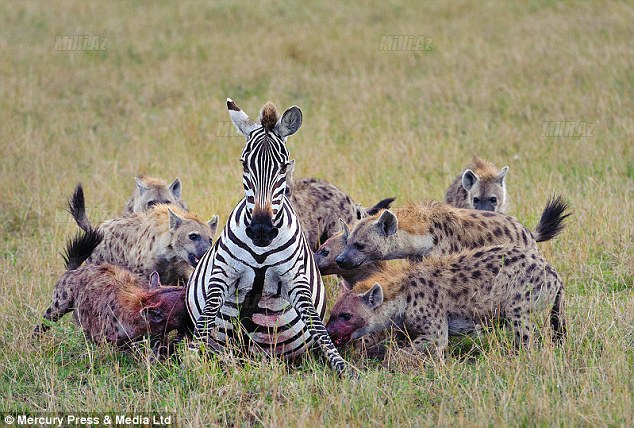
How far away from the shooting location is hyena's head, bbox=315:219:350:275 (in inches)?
288

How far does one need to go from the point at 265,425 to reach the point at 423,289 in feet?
5.69

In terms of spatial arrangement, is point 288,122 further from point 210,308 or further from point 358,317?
point 358,317

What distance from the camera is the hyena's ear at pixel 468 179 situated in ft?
29.1

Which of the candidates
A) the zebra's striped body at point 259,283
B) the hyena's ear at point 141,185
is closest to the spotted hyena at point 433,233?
the zebra's striped body at point 259,283

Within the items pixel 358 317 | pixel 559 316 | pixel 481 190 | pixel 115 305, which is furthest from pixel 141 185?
pixel 559 316

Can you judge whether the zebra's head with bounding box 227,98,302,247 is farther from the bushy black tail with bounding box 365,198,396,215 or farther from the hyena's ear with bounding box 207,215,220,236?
the bushy black tail with bounding box 365,198,396,215

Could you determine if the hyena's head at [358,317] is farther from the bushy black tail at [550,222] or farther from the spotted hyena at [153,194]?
the spotted hyena at [153,194]

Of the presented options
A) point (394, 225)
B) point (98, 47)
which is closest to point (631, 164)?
point (394, 225)

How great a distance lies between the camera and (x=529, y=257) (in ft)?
Result: 20.5

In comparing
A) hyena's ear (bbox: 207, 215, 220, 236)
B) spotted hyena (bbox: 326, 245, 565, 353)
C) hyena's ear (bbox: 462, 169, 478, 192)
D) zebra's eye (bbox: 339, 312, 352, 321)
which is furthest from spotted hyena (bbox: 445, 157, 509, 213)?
zebra's eye (bbox: 339, 312, 352, 321)

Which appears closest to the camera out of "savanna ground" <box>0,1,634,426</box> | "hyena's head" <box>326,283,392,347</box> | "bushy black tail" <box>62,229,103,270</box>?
"savanna ground" <box>0,1,634,426</box>

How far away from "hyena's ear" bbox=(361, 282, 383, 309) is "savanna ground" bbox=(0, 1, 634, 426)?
1.34 feet

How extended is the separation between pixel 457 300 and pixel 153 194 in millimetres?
3676

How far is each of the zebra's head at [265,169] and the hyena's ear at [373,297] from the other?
1.02 metres
